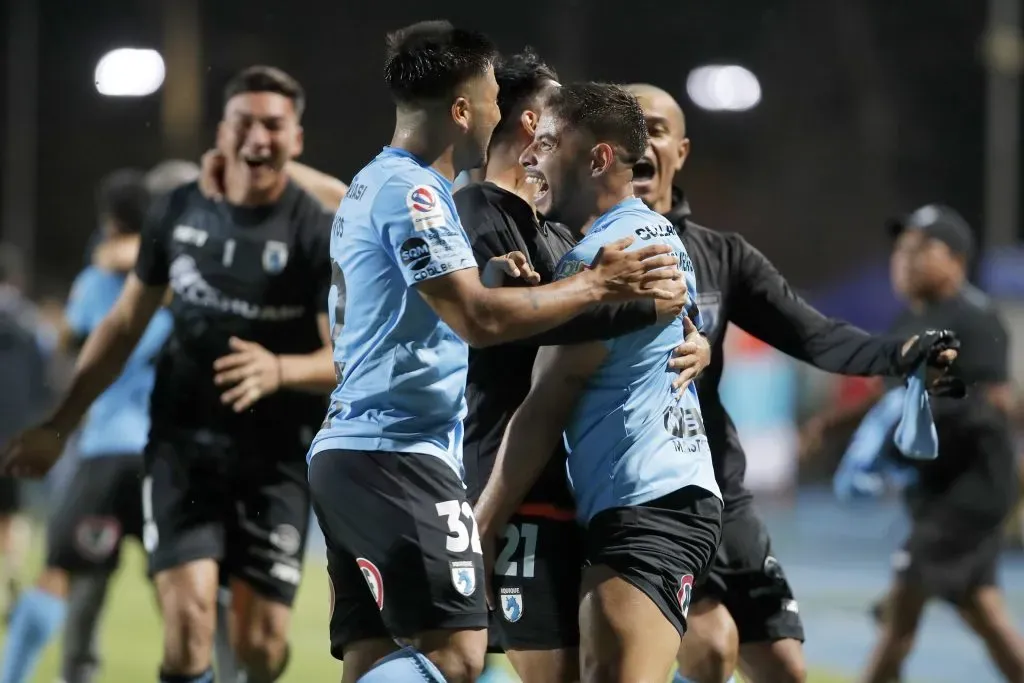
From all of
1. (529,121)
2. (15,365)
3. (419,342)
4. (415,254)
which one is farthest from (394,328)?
(15,365)

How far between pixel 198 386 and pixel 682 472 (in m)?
2.35

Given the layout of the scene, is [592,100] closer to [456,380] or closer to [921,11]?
[456,380]

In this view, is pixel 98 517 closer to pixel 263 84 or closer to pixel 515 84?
pixel 263 84

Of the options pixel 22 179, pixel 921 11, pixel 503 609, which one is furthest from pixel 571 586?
pixel 22 179

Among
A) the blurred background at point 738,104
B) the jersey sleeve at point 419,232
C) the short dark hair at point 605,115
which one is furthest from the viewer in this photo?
the blurred background at point 738,104

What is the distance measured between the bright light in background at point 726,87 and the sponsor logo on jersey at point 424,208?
67.5 ft

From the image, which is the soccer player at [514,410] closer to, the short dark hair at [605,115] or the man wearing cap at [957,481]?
the short dark hair at [605,115]

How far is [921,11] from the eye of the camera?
24859mm

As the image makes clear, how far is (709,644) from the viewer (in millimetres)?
4719

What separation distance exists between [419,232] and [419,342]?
0.29 m

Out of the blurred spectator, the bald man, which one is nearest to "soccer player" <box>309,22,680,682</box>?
the bald man

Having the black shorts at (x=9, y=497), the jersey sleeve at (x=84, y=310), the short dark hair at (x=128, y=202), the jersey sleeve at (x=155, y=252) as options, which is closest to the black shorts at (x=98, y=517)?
the jersey sleeve at (x=84, y=310)

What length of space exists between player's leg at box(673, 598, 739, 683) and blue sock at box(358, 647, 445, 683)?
1.31 metres

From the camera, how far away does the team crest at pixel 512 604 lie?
4.02 metres
